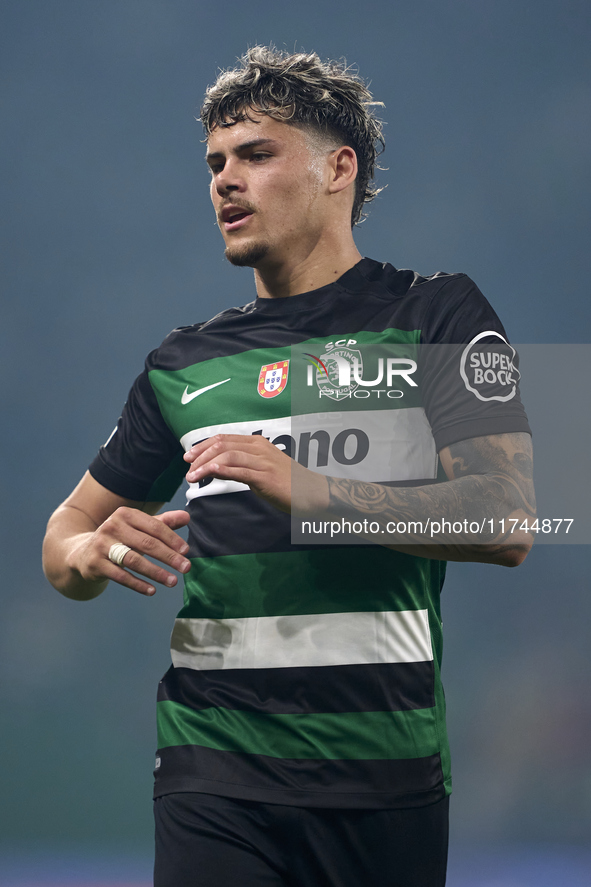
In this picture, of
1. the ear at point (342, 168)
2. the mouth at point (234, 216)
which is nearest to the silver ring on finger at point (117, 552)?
the mouth at point (234, 216)

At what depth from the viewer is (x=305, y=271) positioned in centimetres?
149

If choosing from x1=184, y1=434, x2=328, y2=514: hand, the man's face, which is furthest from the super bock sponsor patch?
the man's face

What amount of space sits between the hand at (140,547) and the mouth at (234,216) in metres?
0.55

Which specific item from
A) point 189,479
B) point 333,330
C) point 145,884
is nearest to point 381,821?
point 189,479

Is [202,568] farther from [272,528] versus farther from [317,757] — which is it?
[317,757]

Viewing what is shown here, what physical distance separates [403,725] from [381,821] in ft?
0.43

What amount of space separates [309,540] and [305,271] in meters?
0.54

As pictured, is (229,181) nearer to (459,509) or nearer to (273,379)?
(273,379)

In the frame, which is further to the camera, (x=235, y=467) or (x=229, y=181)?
(x=229, y=181)

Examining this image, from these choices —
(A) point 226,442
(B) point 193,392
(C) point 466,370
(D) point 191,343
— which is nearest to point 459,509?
(C) point 466,370

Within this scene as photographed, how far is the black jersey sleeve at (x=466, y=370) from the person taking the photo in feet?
3.84

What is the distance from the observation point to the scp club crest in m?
1.35

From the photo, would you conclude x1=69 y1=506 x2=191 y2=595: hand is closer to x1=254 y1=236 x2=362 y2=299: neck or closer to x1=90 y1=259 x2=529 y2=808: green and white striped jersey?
x1=90 y1=259 x2=529 y2=808: green and white striped jersey

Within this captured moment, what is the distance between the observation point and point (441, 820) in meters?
1.18
